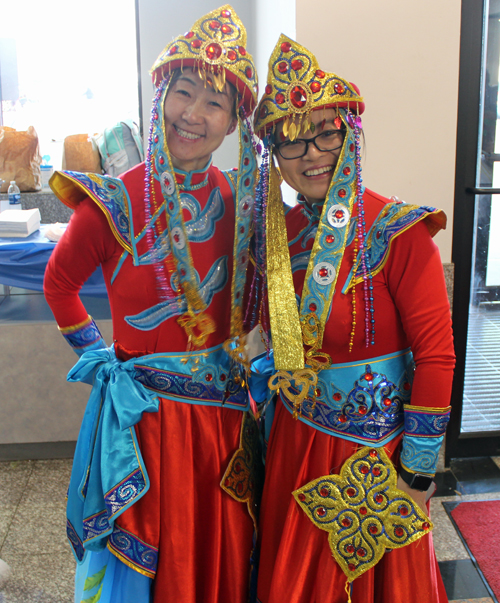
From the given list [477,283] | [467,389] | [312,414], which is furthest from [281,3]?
[467,389]

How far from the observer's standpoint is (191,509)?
1240 millimetres

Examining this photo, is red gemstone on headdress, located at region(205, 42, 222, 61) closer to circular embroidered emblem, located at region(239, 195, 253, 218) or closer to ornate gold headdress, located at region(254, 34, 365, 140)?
ornate gold headdress, located at region(254, 34, 365, 140)

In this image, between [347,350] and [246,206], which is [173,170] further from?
[347,350]

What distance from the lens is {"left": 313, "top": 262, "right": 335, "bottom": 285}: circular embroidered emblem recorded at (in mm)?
1119

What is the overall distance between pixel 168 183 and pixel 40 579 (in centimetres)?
141

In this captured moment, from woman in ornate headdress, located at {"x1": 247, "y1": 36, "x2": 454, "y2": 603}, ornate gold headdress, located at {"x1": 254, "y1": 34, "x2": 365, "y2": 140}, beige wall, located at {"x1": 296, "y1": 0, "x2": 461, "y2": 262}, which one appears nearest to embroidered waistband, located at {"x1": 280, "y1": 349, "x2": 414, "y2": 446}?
woman in ornate headdress, located at {"x1": 247, "y1": 36, "x2": 454, "y2": 603}

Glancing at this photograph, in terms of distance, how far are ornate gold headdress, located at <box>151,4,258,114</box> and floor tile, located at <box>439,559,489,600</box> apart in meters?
1.60

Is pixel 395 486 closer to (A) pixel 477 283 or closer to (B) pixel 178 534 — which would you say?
(B) pixel 178 534

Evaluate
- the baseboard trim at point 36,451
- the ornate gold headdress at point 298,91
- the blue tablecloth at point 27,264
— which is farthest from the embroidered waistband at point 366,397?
the baseboard trim at point 36,451

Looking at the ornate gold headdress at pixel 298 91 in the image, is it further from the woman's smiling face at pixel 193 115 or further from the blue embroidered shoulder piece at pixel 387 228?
the blue embroidered shoulder piece at pixel 387 228

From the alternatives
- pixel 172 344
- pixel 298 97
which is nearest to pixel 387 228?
pixel 298 97

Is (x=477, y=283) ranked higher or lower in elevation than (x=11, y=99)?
lower

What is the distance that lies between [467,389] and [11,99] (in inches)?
131

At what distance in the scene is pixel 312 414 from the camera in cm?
122
